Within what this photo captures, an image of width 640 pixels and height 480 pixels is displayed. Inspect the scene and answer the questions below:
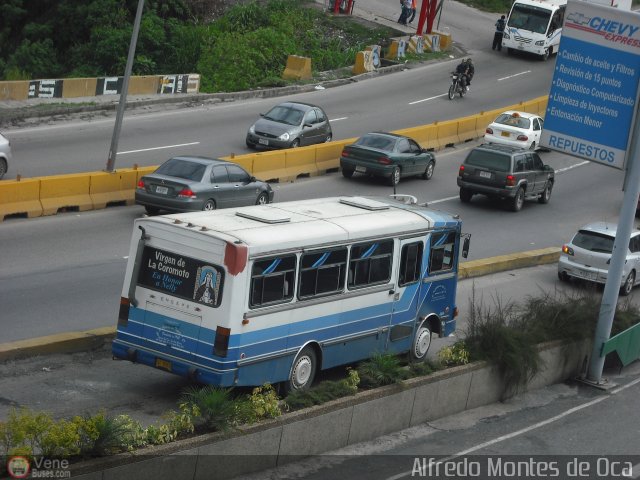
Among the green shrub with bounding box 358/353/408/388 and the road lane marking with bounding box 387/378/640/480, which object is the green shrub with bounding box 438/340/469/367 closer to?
the road lane marking with bounding box 387/378/640/480

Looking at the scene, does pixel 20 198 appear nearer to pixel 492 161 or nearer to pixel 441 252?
pixel 441 252

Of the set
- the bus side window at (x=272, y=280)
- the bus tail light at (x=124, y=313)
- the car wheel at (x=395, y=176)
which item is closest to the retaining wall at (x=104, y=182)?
the car wheel at (x=395, y=176)

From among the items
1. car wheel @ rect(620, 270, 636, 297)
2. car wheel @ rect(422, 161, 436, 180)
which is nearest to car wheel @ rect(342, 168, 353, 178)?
car wheel @ rect(422, 161, 436, 180)

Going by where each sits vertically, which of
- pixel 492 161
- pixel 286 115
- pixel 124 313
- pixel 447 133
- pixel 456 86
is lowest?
pixel 447 133

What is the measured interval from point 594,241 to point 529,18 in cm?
3304

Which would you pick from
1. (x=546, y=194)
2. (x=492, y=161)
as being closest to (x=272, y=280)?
(x=492, y=161)

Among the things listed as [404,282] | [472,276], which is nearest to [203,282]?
[404,282]

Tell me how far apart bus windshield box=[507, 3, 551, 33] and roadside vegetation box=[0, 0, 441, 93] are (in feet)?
17.1

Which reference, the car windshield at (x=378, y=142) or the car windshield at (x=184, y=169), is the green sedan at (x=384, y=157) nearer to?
the car windshield at (x=378, y=142)

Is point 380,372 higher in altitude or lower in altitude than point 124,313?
lower

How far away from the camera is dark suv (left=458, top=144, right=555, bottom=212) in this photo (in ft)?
107

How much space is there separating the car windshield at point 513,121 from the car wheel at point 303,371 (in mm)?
25928

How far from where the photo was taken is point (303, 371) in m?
15.9

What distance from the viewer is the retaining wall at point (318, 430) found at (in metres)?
11.7
